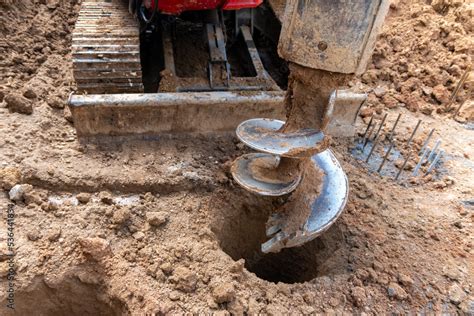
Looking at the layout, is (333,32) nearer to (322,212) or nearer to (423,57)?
(322,212)

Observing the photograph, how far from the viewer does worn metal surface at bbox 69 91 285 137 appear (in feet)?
11.2

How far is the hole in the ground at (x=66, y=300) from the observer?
8.36 ft

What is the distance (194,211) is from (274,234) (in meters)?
0.64

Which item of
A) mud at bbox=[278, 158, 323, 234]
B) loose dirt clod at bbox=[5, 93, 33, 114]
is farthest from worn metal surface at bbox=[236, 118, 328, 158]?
loose dirt clod at bbox=[5, 93, 33, 114]

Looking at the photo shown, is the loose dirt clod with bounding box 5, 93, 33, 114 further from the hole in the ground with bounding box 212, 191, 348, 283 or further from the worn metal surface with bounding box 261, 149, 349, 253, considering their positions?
the worn metal surface with bounding box 261, 149, 349, 253

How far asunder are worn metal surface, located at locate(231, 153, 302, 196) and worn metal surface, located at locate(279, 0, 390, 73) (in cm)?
88

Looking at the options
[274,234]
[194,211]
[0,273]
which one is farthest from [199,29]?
[0,273]

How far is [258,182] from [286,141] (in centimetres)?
43

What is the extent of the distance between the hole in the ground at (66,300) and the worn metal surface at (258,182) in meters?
1.11

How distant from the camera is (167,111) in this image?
3535mm

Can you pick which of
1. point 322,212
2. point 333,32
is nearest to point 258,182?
point 322,212

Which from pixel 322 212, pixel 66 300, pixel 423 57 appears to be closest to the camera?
pixel 66 300

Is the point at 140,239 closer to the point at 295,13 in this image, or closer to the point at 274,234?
the point at 274,234

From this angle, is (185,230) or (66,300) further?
(185,230)
